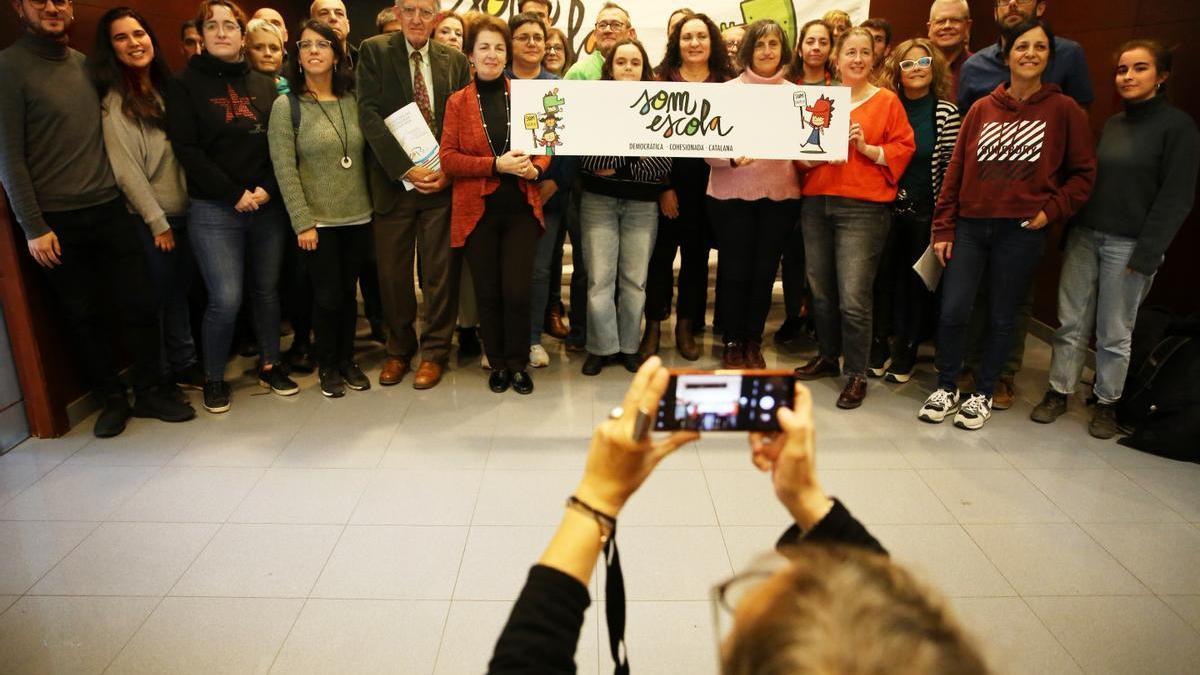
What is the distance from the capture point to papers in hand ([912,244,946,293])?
11.7 feet

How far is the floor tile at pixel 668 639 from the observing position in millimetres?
1951

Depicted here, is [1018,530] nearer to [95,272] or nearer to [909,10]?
[95,272]

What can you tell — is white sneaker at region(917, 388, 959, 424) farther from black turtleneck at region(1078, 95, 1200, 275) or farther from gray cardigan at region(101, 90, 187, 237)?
gray cardigan at region(101, 90, 187, 237)

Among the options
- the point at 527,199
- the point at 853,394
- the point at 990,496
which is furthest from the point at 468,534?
the point at 853,394

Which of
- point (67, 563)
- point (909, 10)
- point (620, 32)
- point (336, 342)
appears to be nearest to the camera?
point (67, 563)

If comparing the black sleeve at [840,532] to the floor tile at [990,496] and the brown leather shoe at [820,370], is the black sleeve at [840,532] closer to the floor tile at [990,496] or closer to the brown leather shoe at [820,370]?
the floor tile at [990,496]

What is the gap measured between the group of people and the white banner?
0.38 feet

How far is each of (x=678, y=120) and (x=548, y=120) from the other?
57cm

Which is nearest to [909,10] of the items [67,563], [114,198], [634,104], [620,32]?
[620,32]

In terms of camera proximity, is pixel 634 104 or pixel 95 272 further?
pixel 634 104

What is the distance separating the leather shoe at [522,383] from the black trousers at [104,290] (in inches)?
61.7

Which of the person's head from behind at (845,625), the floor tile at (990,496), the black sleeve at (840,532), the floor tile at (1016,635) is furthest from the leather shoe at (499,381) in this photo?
the person's head from behind at (845,625)

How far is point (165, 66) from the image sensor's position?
3295mm

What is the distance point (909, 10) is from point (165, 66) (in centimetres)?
466
